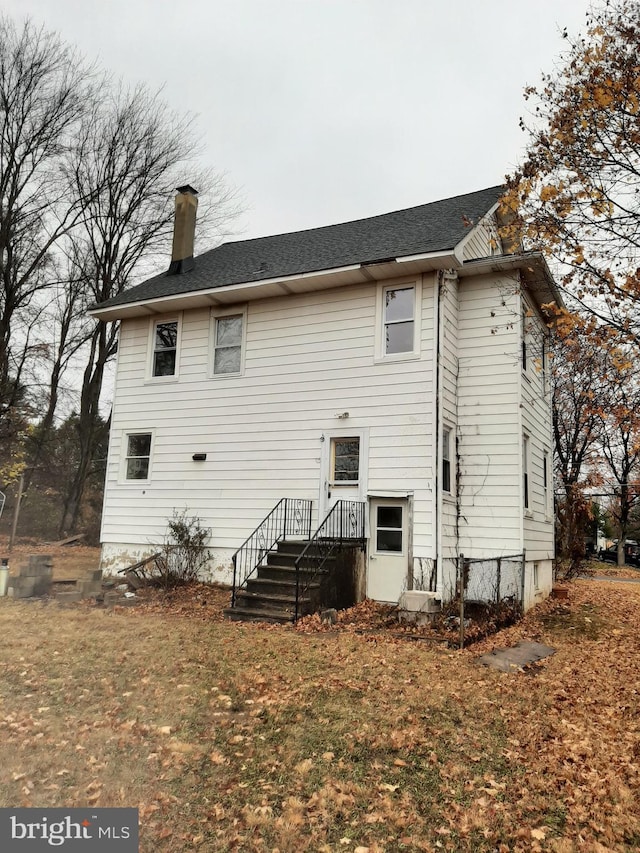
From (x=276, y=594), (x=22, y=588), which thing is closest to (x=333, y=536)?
(x=276, y=594)

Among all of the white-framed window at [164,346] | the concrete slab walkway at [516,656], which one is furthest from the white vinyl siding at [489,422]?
the white-framed window at [164,346]

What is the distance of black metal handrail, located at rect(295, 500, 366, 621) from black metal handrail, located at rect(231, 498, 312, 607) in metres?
0.58

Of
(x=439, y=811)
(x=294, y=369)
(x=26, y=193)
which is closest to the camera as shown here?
(x=439, y=811)

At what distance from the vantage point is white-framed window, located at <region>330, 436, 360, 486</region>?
1138 cm

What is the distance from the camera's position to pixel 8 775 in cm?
391

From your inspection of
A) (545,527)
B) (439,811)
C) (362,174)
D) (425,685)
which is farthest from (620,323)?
(362,174)

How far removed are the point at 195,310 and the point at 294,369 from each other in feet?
10.2

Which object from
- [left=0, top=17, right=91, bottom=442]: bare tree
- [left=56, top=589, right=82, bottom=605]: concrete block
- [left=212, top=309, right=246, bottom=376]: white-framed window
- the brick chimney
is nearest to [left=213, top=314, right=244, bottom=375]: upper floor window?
[left=212, top=309, right=246, bottom=376]: white-framed window

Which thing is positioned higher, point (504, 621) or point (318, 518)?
point (318, 518)

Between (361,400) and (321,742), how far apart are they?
753cm

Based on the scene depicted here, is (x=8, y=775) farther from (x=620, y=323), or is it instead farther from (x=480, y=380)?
(x=480, y=380)

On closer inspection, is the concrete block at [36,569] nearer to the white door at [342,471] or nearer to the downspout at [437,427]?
the white door at [342,471]

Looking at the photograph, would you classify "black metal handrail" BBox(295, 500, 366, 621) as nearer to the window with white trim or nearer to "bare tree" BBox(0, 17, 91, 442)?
the window with white trim

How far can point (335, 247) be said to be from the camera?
1344cm
